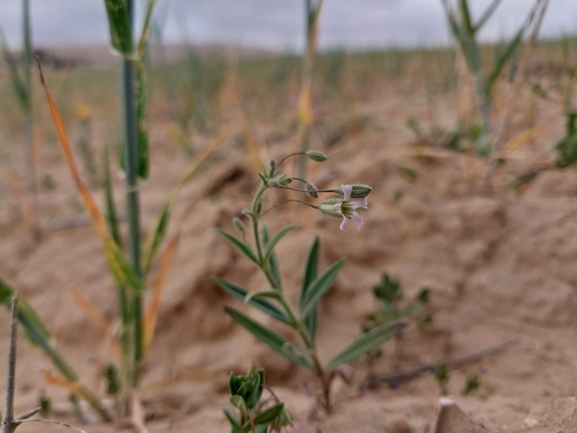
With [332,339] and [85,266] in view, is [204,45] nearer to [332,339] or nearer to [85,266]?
[85,266]

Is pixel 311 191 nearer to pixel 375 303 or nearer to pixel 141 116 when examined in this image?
pixel 141 116

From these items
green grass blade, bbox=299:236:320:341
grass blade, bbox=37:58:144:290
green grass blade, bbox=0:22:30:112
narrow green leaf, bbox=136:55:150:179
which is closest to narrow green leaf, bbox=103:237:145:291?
grass blade, bbox=37:58:144:290

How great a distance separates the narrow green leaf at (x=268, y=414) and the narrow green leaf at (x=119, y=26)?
709 mm

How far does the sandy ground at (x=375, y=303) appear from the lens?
0.98m

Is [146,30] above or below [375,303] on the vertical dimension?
above

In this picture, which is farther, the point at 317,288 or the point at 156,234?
the point at 156,234

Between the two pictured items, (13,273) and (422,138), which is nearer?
(13,273)

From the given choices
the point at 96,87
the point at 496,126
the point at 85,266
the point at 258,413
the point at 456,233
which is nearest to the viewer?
the point at 258,413

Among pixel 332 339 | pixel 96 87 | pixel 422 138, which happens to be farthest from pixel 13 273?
pixel 96 87

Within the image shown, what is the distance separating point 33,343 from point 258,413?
0.65m

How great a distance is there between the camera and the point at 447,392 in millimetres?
1006

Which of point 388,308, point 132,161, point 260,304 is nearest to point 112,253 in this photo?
point 132,161

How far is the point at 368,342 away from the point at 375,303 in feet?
1.54

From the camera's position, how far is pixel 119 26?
34.4 inches
